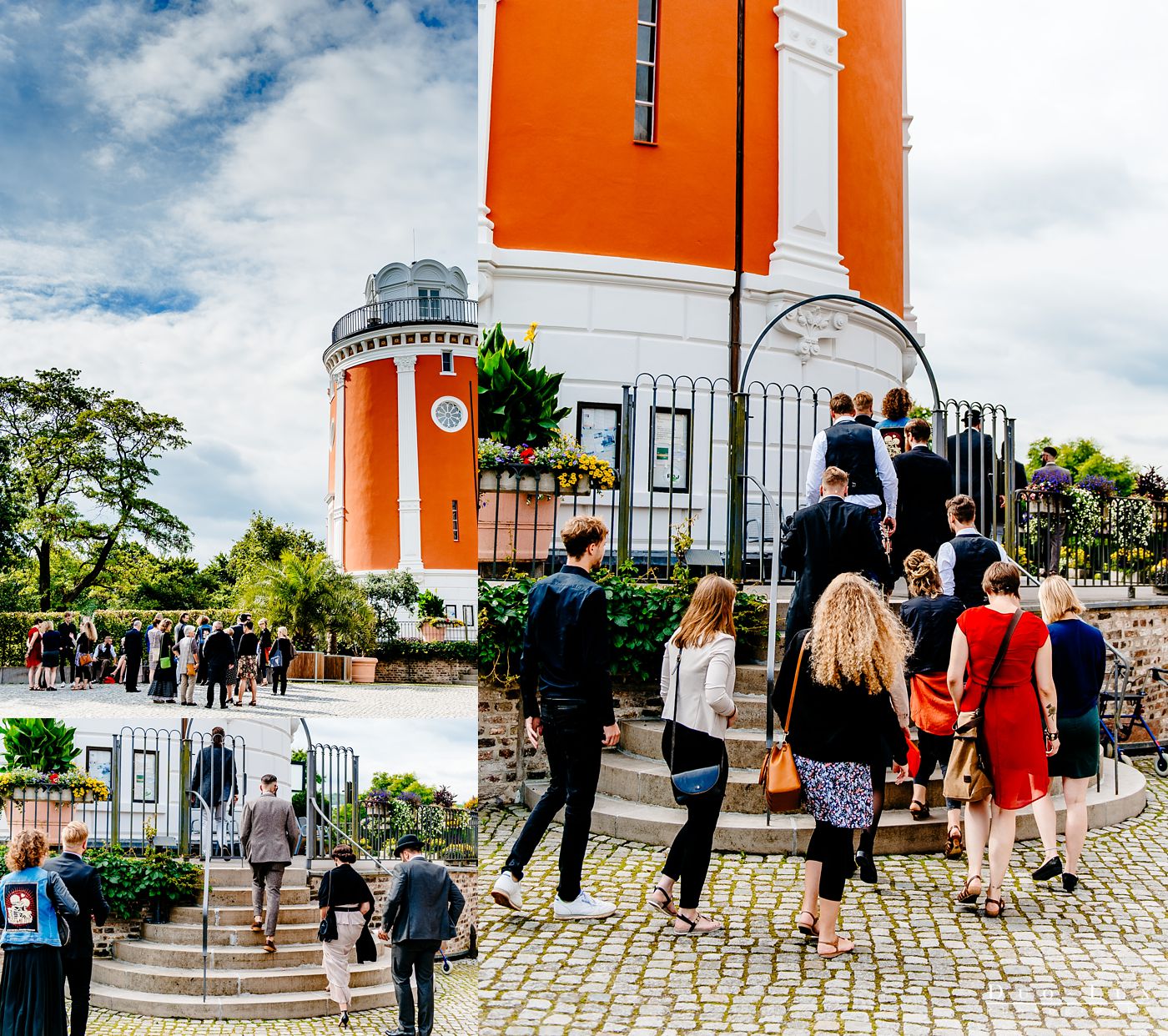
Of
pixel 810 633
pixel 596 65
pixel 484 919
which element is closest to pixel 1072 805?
pixel 810 633

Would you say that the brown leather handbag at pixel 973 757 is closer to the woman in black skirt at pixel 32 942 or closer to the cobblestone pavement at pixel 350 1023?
the cobblestone pavement at pixel 350 1023

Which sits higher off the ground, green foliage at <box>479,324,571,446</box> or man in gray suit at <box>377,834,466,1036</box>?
green foliage at <box>479,324,571,446</box>

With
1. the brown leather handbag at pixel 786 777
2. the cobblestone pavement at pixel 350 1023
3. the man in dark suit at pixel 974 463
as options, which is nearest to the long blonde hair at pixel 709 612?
the brown leather handbag at pixel 786 777

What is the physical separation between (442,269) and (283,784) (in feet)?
3.83

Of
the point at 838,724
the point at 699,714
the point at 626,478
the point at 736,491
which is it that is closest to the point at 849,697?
the point at 838,724

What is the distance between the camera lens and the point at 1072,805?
16.6 ft

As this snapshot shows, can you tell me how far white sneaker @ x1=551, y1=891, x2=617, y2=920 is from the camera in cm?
421

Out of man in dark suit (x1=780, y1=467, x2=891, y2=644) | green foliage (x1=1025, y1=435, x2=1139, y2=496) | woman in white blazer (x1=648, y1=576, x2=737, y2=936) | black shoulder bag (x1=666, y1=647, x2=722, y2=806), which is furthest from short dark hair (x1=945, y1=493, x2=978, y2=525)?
green foliage (x1=1025, y1=435, x2=1139, y2=496)

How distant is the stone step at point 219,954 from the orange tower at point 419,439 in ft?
3.33

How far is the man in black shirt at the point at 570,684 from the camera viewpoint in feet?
12.4

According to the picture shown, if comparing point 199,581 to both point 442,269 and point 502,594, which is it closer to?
point 442,269

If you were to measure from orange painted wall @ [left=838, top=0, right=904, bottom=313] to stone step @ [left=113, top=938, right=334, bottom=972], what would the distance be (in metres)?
8.69

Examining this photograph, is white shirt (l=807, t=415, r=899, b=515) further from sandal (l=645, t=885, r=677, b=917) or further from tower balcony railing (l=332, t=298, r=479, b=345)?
tower balcony railing (l=332, t=298, r=479, b=345)

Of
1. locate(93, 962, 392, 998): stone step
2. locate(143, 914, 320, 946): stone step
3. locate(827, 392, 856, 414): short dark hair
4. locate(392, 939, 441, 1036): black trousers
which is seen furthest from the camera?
locate(827, 392, 856, 414): short dark hair
